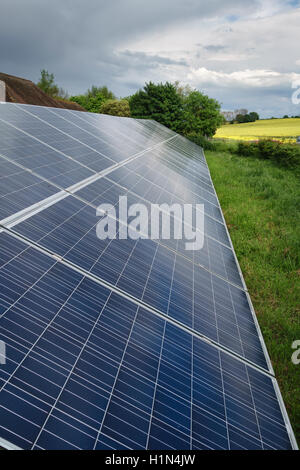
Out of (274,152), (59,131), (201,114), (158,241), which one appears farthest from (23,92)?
(158,241)

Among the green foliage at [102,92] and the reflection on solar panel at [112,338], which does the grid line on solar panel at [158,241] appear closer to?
the reflection on solar panel at [112,338]

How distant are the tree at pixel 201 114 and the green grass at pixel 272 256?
3131 cm

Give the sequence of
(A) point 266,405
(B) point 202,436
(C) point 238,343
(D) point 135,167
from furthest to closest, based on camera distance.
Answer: (D) point 135,167 < (C) point 238,343 < (A) point 266,405 < (B) point 202,436

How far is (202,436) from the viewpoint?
274cm

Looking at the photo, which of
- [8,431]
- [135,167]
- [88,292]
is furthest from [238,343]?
[135,167]

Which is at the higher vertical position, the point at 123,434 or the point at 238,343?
the point at 123,434

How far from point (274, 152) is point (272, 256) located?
24.5 metres

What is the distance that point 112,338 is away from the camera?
3188 mm

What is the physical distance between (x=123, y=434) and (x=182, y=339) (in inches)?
58.4

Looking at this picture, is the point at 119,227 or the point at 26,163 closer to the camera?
the point at 119,227

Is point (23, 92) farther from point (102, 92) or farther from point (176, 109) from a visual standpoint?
point (102, 92)

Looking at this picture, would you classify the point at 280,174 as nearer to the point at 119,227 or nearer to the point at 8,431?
the point at 119,227

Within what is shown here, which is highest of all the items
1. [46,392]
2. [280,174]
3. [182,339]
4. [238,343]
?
[46,392]

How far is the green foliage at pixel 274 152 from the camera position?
96.0ft
